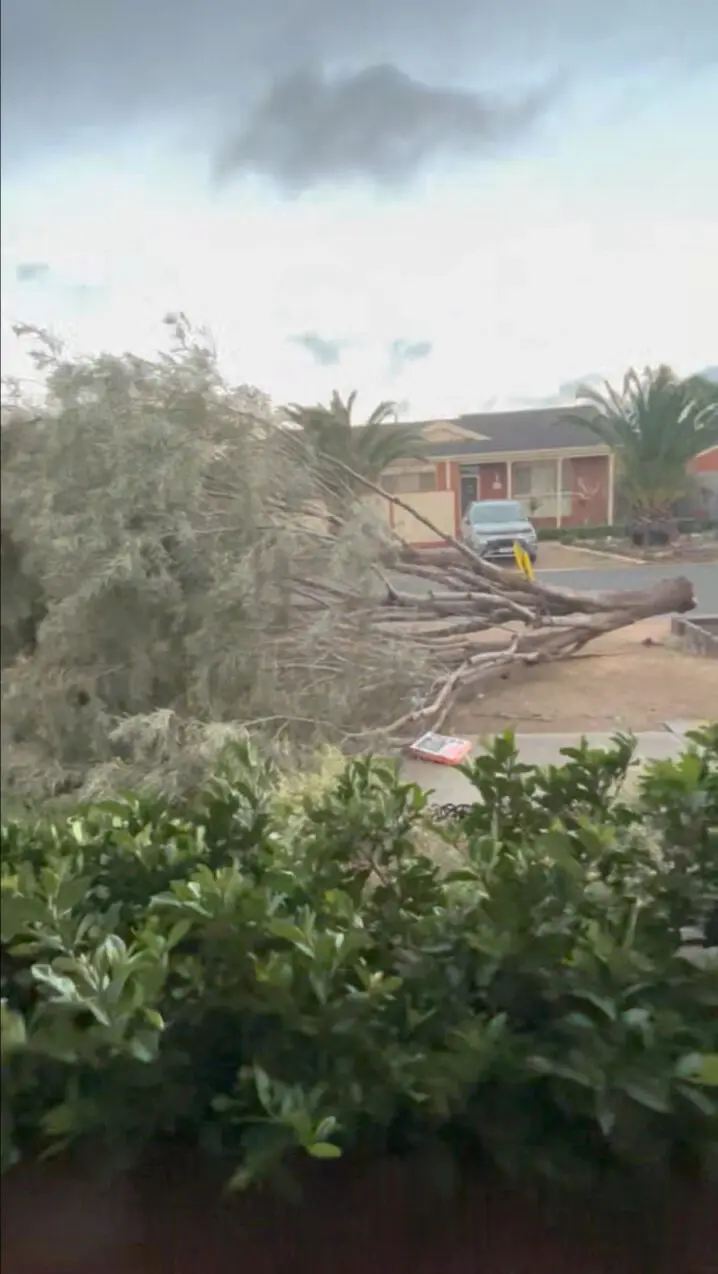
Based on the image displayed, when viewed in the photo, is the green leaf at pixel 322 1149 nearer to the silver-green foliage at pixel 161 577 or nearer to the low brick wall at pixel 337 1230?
the low brick wall at pixel 337 1230

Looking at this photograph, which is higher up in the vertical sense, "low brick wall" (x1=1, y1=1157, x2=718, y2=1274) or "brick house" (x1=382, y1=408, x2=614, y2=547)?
"brick house" (x1=382, y1=408, x2=614, y2=547)

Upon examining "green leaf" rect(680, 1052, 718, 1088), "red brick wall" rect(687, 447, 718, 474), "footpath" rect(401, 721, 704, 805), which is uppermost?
"red brick wall" rect(687, 447, 718, 474)

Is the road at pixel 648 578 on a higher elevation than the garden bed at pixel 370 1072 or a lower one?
higher

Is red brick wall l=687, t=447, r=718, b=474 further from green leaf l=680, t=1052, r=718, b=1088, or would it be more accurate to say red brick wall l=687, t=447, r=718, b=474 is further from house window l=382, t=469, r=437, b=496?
green leaf l=680, t=1052, r=718, b=1088

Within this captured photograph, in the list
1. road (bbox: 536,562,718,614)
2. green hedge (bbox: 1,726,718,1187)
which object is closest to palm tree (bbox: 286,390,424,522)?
road (bbox: 536,562,718,614)

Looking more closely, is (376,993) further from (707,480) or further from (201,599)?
(707,480)

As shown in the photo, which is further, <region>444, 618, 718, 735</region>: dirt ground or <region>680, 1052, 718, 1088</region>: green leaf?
<region>444, 618, 718, 735</region>: dirt ground

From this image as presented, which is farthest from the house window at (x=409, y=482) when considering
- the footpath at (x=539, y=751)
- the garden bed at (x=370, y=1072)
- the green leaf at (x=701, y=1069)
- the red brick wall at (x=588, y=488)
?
the green leaf at (x=701, y=1069)

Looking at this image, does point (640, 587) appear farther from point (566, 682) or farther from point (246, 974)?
point (246, 974)

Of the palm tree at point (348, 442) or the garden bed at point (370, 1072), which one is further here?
the palm tree at point (348, 442)
